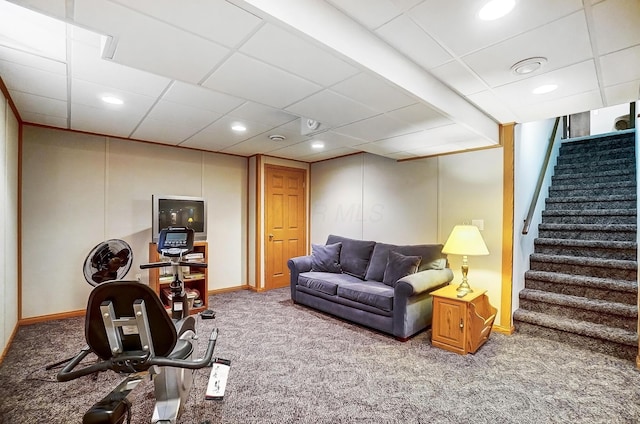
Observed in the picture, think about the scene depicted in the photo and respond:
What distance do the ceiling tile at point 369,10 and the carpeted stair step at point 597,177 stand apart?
4742 mm

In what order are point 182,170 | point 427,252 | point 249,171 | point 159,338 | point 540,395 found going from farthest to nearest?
1. point 249,171
2. point 182,170
3. point 427,252
4. point 540,395
5. point 159,338

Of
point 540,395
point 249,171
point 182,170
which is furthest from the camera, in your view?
point 249,171

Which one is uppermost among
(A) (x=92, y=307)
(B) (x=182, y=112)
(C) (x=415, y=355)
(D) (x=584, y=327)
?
(B) (x=182, y=112)

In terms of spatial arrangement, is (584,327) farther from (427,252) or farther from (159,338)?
(159,338)

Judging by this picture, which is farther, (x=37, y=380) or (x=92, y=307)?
(x=37, y=380)

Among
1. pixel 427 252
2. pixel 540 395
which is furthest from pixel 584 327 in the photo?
pixel 427 252

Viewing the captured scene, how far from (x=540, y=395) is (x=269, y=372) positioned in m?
2.02

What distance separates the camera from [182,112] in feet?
10.6

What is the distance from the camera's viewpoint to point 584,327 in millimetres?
3072

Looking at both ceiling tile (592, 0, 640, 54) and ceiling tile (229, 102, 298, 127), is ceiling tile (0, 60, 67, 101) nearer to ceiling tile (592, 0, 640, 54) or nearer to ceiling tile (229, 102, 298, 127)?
ceiling tile (229, 102, 298, 127)

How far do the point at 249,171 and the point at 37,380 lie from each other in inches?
150

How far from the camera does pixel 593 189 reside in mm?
4477

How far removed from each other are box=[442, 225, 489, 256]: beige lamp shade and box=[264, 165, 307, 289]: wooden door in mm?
3081

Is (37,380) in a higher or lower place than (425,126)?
lower
